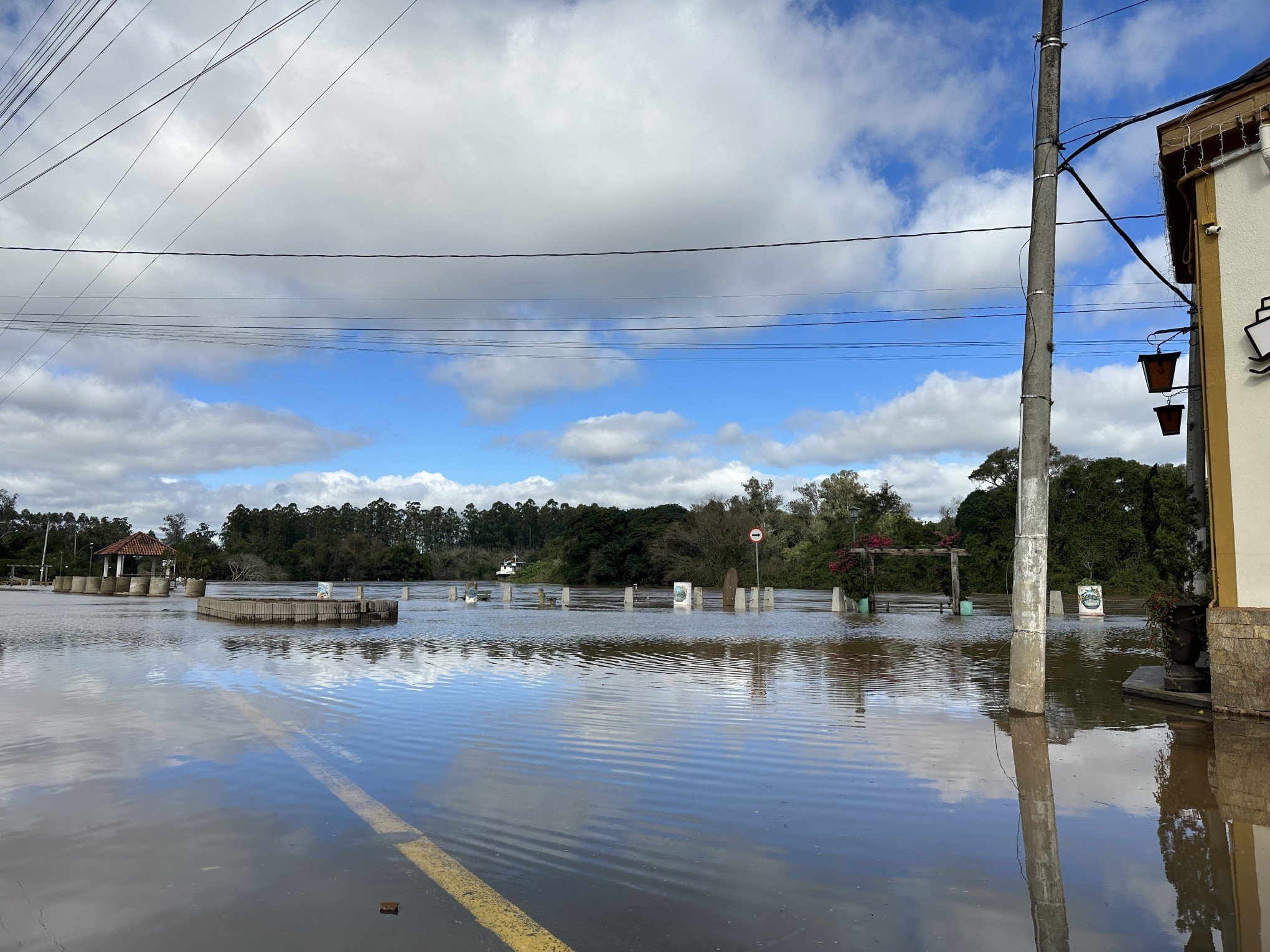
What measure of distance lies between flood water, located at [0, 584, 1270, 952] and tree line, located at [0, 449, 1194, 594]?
554cm

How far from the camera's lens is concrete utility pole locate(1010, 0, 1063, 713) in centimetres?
916

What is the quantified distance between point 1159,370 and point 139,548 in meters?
52.4

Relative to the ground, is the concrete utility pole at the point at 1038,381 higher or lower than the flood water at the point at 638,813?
higher

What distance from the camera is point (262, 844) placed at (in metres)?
4.61

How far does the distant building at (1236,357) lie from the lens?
29.2 ft

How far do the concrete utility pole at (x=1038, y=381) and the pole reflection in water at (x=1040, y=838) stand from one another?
1302mm

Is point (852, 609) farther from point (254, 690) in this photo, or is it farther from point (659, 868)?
point (659, 868)

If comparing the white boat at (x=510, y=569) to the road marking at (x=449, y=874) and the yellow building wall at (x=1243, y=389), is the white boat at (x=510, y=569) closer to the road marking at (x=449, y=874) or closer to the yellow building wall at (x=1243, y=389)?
the yellow building wall at (x=1243, y=389)

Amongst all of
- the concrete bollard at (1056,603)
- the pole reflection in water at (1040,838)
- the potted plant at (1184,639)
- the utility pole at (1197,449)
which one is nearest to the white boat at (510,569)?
the concrete bollard at (1056,603)

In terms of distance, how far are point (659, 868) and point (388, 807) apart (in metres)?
2.02

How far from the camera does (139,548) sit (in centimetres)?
4981

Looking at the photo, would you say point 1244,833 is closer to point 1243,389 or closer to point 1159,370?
point 1243,389

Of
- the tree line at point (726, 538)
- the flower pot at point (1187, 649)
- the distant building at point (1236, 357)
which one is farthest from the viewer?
the tree line at point (726, 538)

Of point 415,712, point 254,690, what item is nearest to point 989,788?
point 415,712
